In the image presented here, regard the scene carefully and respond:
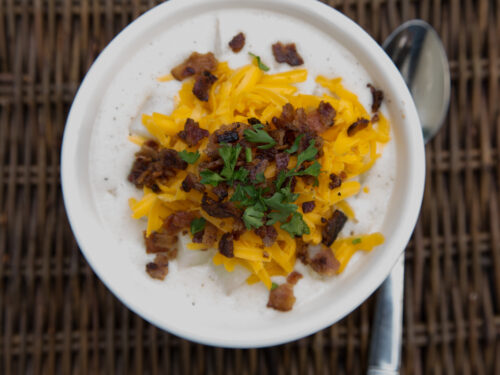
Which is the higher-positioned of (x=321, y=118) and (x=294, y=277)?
(x=321, y=118)

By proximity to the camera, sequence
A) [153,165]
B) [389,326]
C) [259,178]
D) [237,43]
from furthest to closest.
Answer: [389,326] < [237,43] < [153,165] < [259,178]

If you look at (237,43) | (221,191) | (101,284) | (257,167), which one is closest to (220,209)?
(221,191)

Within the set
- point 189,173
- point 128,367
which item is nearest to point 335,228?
point 189,173

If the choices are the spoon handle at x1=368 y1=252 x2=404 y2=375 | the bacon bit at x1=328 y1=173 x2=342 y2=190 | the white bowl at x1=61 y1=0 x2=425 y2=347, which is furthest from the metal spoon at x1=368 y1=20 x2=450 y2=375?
the bacon bit at x1=328 y1=173 x2=342 y2=190

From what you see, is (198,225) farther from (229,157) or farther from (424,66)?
(424,66)

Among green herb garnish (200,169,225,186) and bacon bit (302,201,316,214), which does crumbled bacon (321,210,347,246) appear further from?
green herb garnish (200,169,225,186)

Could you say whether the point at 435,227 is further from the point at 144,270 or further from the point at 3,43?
the point at 3,43
